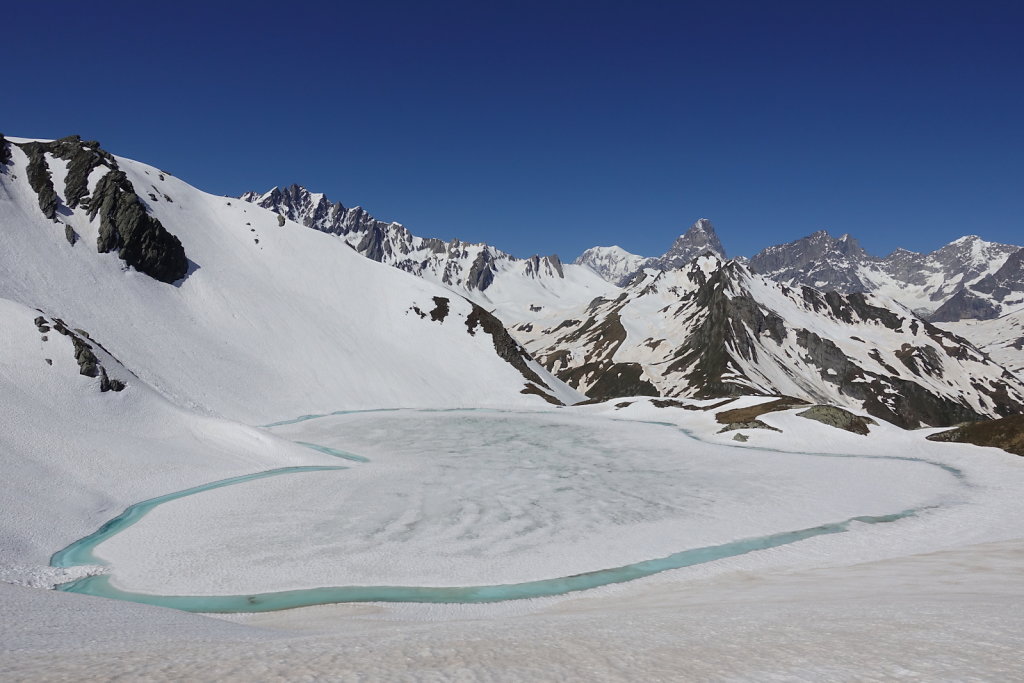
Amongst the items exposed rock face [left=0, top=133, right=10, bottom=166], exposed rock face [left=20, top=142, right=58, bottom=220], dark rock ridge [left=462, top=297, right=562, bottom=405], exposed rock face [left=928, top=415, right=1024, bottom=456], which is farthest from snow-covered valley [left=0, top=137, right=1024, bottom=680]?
dark rock ridge [left=462, top=297, right=562, bottom=405]

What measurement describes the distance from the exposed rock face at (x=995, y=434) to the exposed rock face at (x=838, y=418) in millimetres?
4989

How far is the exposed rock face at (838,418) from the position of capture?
48.0 metres

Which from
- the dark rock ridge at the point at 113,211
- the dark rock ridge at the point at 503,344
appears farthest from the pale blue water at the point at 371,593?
the dark rock ridge at the point at 113,211

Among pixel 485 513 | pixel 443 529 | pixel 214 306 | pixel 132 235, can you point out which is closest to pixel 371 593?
pixel 443 529

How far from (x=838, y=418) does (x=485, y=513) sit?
131ft

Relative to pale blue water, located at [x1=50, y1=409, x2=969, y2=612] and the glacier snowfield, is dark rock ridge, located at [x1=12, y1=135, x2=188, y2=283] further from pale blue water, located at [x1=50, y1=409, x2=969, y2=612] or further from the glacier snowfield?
pale blue water, located at [x1=50, y1=409, x2=969, y2=612]

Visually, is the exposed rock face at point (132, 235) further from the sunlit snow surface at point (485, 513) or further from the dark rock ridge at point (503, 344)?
the sunlit snow surface at point (485, 513)

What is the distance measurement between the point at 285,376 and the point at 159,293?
21026 mm

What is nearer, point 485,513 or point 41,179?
point 485,513

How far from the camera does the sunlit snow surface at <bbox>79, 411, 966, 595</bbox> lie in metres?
17.7

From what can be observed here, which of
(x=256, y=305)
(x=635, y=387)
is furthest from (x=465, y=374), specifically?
(x=635, y=387)

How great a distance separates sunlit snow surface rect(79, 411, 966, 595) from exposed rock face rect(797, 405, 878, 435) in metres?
9.01

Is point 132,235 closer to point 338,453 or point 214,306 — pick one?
point 214,306

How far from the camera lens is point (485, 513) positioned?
78.8 feet
